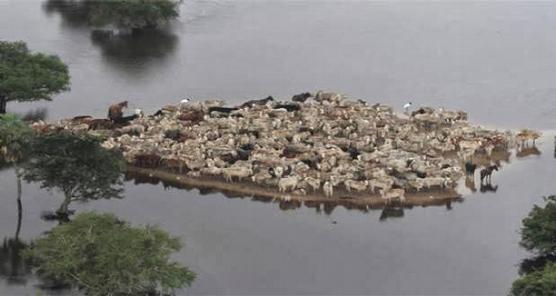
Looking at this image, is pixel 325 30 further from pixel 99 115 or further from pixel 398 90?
pixel 99 115

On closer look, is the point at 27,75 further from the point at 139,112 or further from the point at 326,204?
the point at 326,204

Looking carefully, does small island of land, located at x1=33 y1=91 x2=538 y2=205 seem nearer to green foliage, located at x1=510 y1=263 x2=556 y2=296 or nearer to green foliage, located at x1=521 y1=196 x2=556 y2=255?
green foliage, located at x1=521 y1=196 x2=556 y2=255

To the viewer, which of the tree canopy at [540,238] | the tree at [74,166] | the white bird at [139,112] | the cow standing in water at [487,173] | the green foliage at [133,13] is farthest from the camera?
the green foliage at [133,13]

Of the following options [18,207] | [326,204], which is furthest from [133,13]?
[326,204]

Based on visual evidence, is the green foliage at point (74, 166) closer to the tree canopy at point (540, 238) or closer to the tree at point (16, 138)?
the tree at point (16, 138)

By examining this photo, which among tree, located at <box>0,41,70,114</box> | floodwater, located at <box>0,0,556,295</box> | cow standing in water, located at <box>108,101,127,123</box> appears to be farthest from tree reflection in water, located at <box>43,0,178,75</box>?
cow standing in water, located at <box>108,101,127,123</box>

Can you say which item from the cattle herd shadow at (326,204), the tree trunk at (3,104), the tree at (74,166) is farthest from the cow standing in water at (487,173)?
the tree trunk at (3,104)
